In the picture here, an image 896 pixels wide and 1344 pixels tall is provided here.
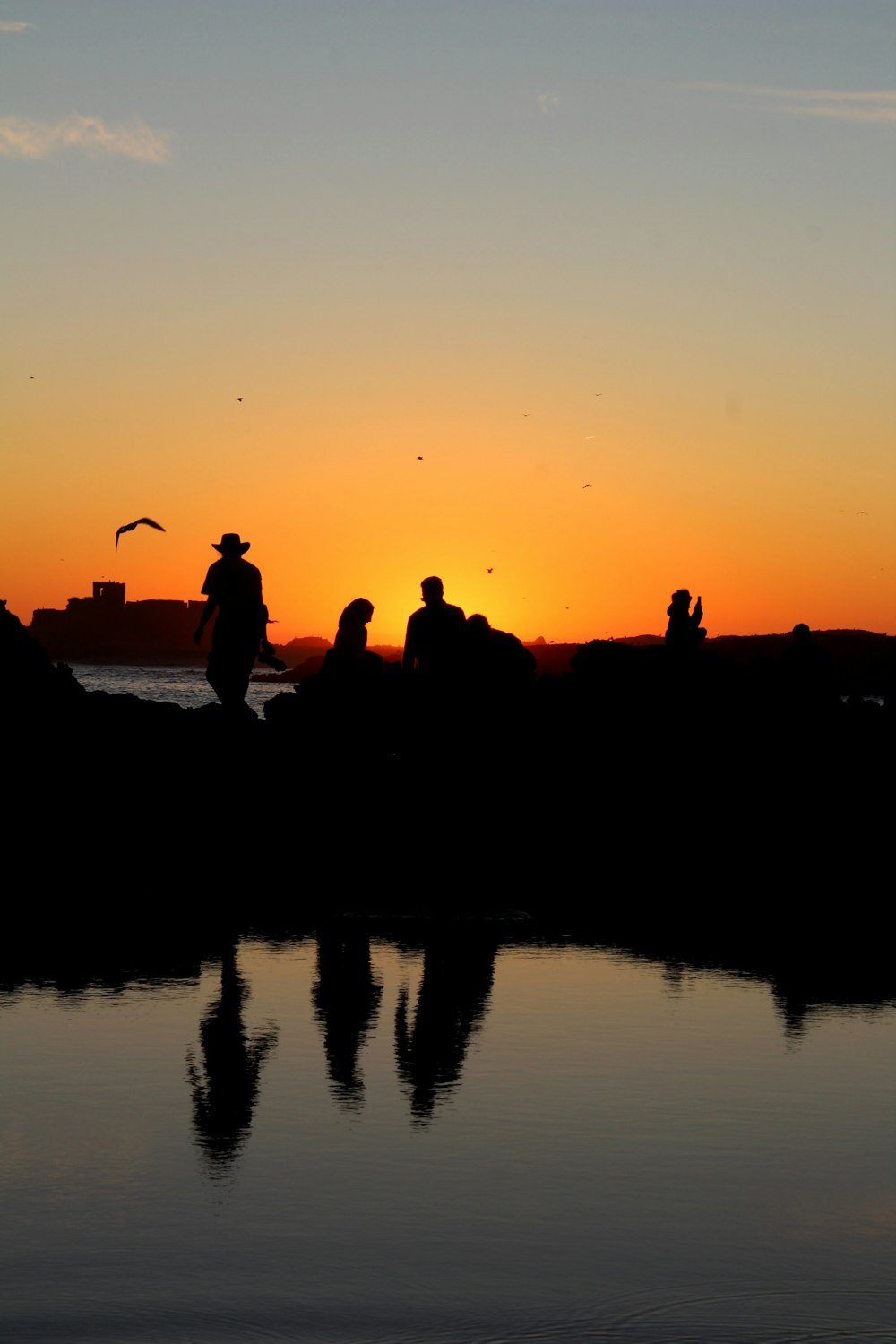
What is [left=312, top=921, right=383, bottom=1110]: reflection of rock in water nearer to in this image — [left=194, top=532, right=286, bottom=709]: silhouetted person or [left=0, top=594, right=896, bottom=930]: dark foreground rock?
[left=0, top=594, right=896, bottom=930]: dark foreground rock

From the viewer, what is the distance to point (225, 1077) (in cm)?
683

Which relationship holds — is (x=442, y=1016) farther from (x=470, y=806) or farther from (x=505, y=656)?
(x=505, y=656)

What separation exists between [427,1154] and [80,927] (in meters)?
5.65

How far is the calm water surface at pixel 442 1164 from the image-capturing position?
434 centimetres

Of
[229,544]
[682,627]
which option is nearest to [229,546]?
[229,544]

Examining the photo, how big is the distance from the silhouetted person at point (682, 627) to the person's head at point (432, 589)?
11.1m

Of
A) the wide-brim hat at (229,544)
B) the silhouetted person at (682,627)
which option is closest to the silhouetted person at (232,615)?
the wide-brim hat at (229,544)

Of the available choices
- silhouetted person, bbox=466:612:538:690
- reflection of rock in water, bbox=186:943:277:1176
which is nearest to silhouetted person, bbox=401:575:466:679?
reflection of rock in water, bbox=186:943:277:1176

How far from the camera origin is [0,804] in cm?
1583

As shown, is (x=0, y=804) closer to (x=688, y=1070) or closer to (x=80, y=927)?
(x=80, y=927)

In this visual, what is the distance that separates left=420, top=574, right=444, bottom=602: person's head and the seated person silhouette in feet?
9.90

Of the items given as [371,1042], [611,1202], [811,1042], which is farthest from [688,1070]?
[611,1202]

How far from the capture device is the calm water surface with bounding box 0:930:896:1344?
14.2 feet

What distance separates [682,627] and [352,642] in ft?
29.8
